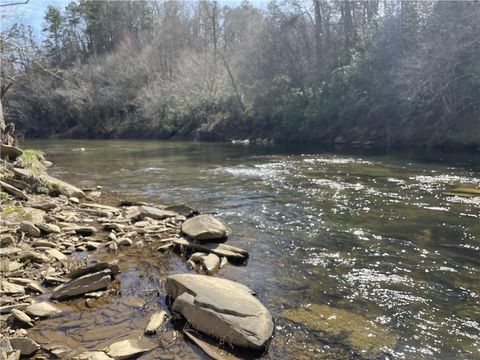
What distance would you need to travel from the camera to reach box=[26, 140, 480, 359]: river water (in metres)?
4.68

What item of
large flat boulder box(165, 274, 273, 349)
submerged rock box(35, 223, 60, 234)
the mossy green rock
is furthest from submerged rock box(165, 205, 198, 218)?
the mossy green rock

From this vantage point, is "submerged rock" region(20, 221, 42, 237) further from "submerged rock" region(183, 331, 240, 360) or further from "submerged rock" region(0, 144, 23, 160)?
"submerged rock" region(0, 144, 23, 160)

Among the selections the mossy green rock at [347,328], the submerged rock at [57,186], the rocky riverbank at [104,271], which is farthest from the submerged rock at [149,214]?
the mossy green rock at [347,328]

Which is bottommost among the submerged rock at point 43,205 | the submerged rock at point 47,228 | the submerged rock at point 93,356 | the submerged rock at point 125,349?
the submerged rock at point 125,349

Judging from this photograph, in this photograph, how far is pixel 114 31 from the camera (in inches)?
2505

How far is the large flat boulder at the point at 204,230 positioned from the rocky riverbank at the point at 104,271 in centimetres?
2

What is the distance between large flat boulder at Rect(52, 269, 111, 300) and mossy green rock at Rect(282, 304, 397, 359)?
244 cm

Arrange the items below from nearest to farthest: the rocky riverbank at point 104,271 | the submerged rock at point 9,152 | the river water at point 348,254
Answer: the rocky riverbank at point 104,271 < the river water at point 348,254 < the submerged rock at point 9,152

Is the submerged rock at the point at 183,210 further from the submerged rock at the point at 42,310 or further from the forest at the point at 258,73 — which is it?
the submerged rock at the point at 42,310

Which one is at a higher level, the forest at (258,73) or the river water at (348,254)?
the forest at (258,73)

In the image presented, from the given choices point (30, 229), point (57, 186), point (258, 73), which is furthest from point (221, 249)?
point (258, 73)

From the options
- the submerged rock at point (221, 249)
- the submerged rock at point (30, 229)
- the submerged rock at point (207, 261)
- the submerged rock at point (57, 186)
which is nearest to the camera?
the submerged rock at point (207, 261)

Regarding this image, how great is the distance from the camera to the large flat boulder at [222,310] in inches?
177

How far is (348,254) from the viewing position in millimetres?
7230
